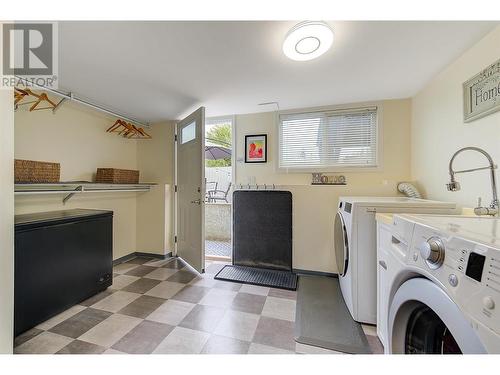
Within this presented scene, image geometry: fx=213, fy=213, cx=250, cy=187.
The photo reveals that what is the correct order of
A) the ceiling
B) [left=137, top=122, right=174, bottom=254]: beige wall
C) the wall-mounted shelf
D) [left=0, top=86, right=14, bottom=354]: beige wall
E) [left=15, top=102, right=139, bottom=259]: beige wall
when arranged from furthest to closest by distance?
[left=137, top=122, right=174, bottom=254]: beige wall, [left=15, top=102, right=139, bottom=259]: beige wall, the wall-mounted shelf, the ceiling, [left=0, top=86, right=14, bottom=354]: beige wall

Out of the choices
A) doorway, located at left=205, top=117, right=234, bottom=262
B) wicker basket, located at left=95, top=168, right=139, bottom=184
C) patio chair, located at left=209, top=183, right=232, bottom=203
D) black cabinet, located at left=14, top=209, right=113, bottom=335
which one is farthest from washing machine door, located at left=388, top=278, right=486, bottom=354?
patio chair, located at left=209, top=183, right=232, bottom=203

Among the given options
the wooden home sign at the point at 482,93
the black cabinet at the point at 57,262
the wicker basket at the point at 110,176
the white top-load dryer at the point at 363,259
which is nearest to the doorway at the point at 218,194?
the wicker basket at the point at 110,176

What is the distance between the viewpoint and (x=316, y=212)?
2.55 meters

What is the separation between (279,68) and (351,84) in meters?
0.82

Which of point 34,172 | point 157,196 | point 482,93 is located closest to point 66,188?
point 34,172

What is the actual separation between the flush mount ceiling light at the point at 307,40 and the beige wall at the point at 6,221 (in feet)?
5.42

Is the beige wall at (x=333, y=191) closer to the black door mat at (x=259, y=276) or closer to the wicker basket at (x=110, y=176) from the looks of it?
the black door mat at (x=259, y=276)

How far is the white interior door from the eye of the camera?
98.5 inches

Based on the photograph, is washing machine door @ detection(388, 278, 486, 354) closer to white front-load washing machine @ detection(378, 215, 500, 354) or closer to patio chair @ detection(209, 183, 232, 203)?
white front-load washing machine @ detection(378, 215, 500, 354)

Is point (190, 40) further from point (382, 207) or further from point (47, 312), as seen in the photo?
point (47, 312)

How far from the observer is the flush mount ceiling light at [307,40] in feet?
4.09

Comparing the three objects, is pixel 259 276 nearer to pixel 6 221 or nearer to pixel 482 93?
pixel 6 221

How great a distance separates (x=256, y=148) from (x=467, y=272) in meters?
2.63
